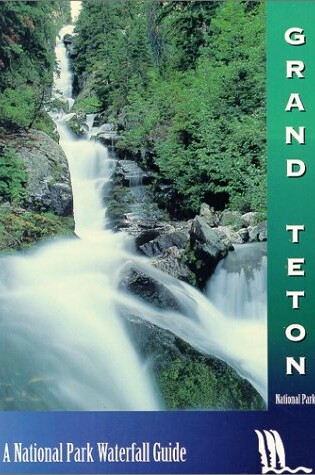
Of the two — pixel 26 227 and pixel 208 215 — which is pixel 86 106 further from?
pixel 208 215

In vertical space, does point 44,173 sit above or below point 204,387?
above

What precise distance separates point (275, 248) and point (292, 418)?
3.85 ft

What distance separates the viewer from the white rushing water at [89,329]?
629 centimetres

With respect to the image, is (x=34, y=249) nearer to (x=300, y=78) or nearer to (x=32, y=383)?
(x=32, y=383)

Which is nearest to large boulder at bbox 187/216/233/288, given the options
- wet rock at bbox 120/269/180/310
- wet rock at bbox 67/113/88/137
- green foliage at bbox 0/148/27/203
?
wet rock at bbox 120/269/180/310

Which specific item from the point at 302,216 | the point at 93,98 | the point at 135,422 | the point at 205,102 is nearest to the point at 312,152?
the point at 302,216

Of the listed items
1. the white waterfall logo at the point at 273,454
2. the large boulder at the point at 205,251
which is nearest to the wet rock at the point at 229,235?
the large boulder at the point at 205,251

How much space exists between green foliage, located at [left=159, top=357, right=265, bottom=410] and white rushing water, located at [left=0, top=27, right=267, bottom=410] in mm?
72

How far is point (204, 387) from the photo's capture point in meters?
6.31

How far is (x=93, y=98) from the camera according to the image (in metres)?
6.68

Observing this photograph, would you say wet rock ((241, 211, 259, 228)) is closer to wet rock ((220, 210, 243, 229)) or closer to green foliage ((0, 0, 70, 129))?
wet rock ((220, 210, 243, 229))

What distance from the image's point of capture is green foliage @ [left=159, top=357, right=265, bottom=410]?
628cm

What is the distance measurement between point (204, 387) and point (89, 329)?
0.90 metres

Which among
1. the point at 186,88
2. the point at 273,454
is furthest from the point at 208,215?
the point at 273,454
